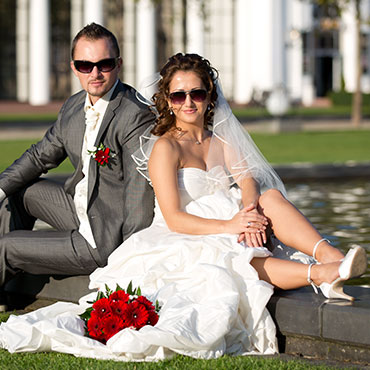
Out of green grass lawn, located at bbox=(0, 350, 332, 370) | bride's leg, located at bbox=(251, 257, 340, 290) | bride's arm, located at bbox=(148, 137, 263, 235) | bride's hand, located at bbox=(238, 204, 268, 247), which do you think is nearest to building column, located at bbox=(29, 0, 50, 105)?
bride's arm, located at bbox=(148, 137, 263, 235)

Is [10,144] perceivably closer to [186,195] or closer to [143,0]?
[186,195]

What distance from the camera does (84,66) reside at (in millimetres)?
5617

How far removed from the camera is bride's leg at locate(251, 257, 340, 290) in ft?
15.7

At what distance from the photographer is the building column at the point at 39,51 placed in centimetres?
4738

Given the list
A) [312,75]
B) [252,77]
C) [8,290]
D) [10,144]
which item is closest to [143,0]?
[252,77]

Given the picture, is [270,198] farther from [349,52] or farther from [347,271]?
[349,52]

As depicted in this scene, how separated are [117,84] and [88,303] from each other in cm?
145

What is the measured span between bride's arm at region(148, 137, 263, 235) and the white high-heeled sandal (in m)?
0.60

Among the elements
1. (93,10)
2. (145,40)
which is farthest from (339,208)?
(145,40)

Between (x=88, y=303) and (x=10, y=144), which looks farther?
(x=10, y=144)

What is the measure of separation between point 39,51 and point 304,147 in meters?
29.8

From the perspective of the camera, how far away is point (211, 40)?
54594 mm

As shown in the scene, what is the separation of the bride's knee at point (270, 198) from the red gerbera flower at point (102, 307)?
1027mm

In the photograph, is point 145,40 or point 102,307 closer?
point 102,307
